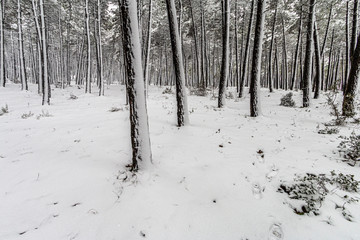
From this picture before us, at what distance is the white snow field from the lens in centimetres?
238

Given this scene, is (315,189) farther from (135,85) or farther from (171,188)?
(135,85)

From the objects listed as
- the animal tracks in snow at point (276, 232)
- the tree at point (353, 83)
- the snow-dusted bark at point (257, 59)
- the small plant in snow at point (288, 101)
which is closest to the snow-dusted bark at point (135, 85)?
the animal tracks in snow at point (276, 232)

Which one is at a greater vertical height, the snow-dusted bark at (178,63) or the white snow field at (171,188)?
the snow-dusted bark at (178,63)

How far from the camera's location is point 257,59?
23.4 ft

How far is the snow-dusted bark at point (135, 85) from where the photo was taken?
3.05 m

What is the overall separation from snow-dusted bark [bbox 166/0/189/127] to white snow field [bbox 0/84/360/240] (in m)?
0.81

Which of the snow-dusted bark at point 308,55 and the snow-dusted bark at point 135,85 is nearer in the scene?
the snow-dusted bark at point 135,85

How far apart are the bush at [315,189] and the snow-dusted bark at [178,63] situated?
12.1 ft

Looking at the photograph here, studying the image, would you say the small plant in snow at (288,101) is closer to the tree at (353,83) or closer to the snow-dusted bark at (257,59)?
the tree at (353,83)

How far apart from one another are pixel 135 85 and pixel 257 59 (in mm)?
5919

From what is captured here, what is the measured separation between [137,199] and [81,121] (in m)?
5.85

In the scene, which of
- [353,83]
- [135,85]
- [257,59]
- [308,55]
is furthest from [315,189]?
[308,55]

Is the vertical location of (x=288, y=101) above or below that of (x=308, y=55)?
below

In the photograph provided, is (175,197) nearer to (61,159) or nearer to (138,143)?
(138,143)
